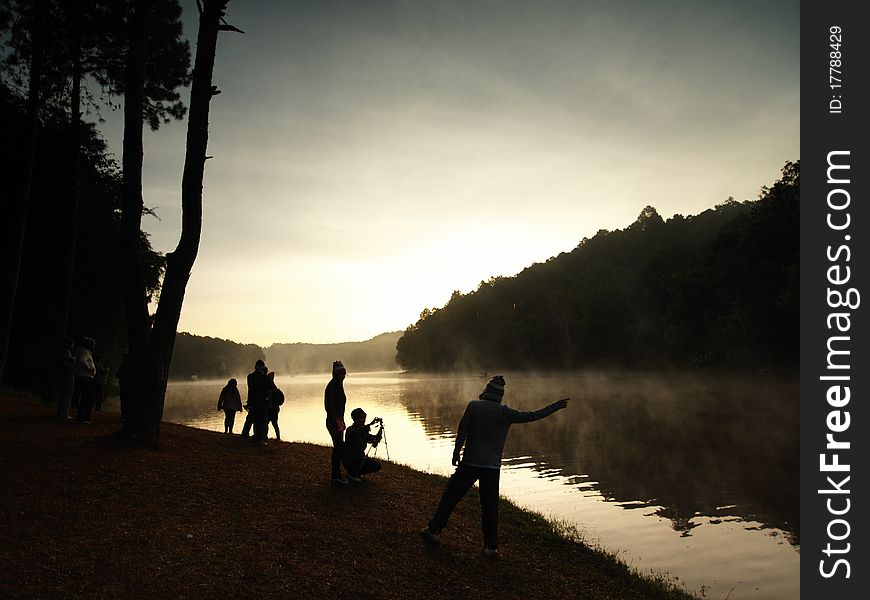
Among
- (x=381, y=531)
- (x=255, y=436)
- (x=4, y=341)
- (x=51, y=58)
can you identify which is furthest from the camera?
(x=51, y=58)

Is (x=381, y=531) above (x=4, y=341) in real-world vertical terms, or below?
below

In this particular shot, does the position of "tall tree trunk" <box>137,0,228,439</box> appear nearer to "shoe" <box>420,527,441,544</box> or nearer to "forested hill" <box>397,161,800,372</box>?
"shoe" <box>420,527,441,544</box>

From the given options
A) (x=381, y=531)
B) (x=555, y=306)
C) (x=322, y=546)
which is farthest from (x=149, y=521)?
(x=555, y=306)

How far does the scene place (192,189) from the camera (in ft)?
43.8

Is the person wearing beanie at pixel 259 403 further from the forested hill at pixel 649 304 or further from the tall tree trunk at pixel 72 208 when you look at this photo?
the forested hill at pixel 649 304

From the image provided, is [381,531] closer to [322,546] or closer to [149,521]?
[322,546]

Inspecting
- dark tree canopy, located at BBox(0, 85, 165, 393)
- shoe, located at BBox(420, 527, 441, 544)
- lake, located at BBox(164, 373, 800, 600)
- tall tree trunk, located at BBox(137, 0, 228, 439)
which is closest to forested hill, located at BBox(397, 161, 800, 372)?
lake, located at BBox(164, 373, 800, 600)

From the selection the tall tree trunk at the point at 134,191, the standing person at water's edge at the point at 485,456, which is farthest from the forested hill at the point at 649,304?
the tall tree trunk at the point at 134,191

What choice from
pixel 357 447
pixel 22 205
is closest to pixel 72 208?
pixel 22 205

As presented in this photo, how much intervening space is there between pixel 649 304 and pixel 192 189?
95.2m

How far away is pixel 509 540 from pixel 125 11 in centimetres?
2056

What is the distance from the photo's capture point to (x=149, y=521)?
836 cm

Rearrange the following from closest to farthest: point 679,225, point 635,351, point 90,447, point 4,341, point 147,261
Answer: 1. point 90,447
2. point 4,341
3. point 147,261
4. point 635,351
5. point 679,225

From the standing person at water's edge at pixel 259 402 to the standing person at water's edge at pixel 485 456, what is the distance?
793 cm
